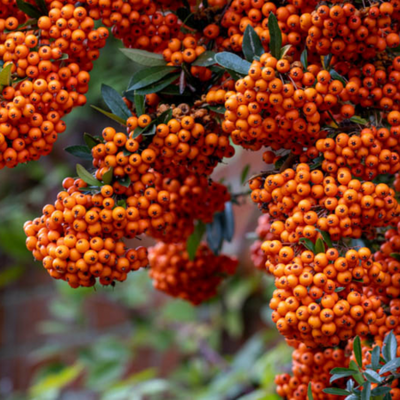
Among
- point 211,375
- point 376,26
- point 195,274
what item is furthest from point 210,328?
point 376,26

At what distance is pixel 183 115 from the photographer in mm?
930

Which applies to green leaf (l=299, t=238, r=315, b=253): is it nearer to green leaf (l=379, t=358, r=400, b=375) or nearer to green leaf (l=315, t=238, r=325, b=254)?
green leaf (l=315, t=238, r=325, b=254)

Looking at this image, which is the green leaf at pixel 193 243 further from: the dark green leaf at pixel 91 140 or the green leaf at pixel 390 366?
the green leaf at pixel 390 366

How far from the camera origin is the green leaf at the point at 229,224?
142 centimetres

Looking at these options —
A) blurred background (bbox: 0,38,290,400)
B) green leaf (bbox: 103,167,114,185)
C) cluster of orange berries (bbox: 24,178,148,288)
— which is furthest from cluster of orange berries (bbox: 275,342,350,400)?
blurred background (bbox: 0,38,290,400)

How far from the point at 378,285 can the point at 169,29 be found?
62 centimetres

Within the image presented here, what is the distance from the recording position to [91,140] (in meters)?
0.94

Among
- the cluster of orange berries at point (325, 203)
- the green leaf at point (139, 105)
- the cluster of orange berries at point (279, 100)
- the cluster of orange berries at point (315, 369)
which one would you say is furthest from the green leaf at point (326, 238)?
the green leaf at point (139, 105)

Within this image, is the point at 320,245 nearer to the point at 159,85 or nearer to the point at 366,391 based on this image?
the point at 366,391

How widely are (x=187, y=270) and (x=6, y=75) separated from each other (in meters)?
0.74

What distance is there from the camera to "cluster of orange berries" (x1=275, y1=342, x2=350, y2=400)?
0.97 meters

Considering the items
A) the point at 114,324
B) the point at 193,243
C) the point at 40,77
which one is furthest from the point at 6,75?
the point at 114,324

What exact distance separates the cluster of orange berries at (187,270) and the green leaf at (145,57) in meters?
0.56

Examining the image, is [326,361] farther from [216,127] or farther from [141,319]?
[141,319]
